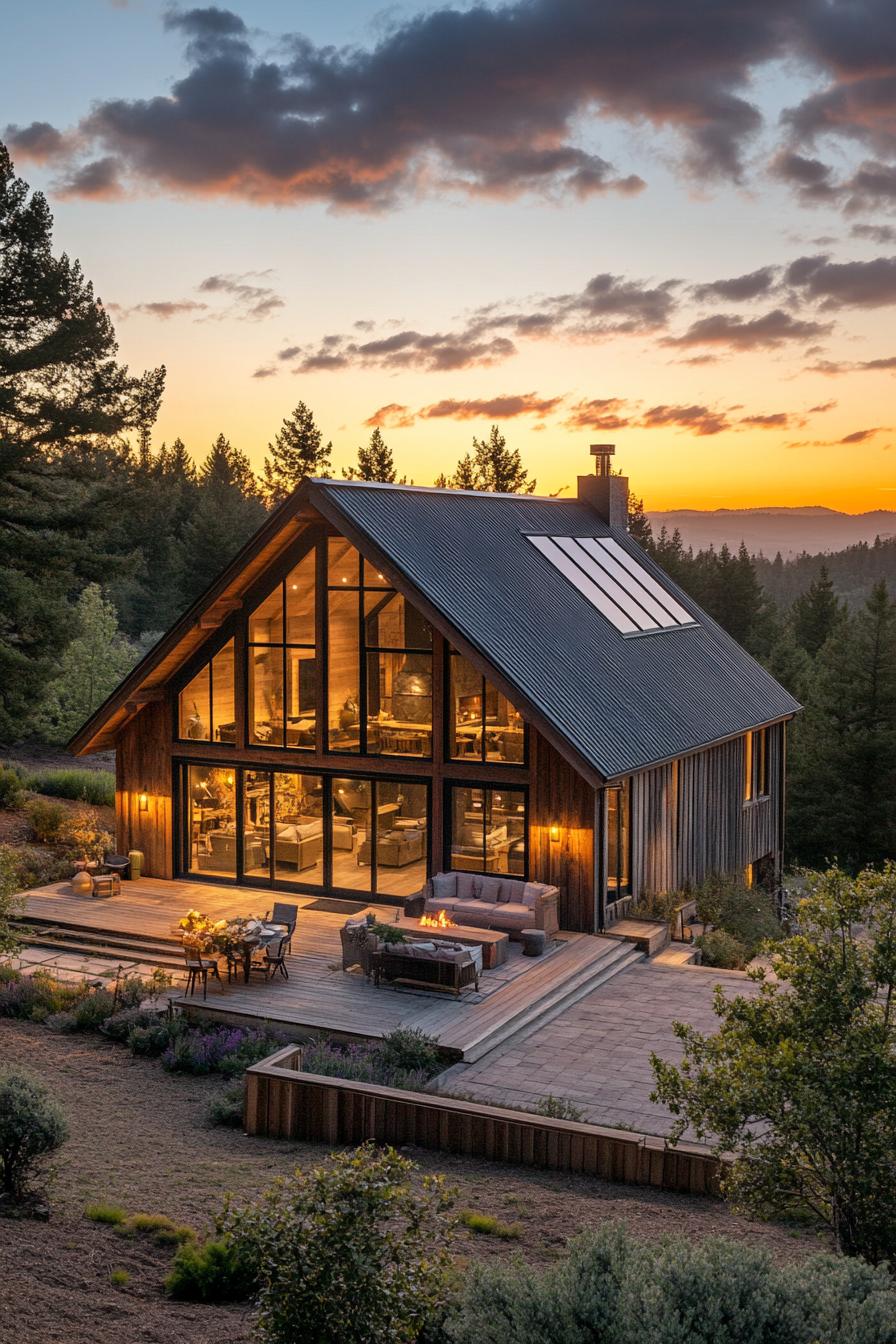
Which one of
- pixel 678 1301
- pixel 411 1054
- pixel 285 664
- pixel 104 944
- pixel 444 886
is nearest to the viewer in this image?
pixel 678 1301

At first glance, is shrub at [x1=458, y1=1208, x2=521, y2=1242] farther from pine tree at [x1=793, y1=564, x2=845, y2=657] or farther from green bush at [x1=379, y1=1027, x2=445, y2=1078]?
pine tree at [x1=793, y1=564, x2=845, y2=657]

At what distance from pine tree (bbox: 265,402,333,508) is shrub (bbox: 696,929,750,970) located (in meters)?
54.8

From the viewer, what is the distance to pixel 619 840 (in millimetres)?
18391

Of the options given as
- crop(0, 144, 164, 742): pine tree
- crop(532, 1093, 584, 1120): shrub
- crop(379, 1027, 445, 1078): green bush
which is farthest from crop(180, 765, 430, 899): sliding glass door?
crop(532, 1093, 584, 1120): shrub

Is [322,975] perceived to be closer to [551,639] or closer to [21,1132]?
[551,639]

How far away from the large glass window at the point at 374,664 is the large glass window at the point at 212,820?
243 cm

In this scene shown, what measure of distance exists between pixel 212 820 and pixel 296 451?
5194 centimetres

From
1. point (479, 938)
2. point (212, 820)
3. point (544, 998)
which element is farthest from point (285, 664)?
point (544, 998)

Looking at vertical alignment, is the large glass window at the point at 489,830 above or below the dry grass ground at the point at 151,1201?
above

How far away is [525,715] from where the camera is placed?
56.3 ft

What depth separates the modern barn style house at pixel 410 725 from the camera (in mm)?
17875

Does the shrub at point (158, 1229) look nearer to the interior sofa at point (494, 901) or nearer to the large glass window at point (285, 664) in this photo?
the interior sofa at point (494, 901)

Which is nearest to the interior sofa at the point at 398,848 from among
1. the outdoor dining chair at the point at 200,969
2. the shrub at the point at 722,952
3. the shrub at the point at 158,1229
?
the outdoor dining chair at the point at 200,969

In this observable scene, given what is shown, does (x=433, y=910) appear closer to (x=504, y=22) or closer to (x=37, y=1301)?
(x=37, y=1301)
